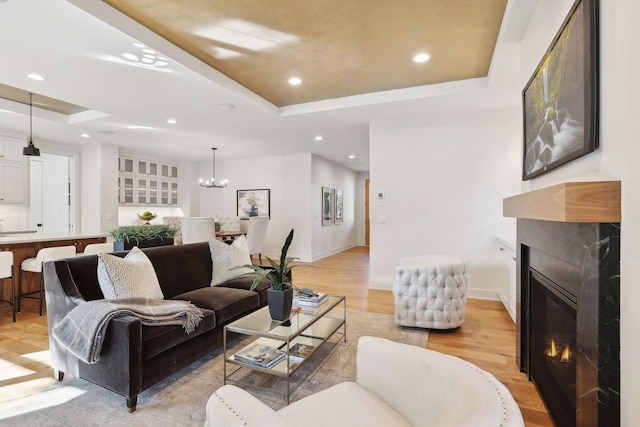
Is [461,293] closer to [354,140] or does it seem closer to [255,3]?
[255,3]

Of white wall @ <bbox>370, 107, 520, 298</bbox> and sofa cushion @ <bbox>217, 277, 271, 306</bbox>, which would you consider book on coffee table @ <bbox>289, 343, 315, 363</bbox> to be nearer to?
sofa cushion @ <bbox>217, 277, 271, 306</bbox>

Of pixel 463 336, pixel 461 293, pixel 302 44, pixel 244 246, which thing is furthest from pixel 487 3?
pixel 244 246

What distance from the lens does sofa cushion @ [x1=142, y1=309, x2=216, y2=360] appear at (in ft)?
6.33

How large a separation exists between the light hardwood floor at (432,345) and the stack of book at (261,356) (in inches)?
29.6

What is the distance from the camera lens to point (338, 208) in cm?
882

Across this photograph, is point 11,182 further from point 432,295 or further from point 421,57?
point 432,295

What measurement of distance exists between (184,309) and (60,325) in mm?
737

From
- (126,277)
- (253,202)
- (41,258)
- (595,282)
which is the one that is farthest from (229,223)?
(595,282)

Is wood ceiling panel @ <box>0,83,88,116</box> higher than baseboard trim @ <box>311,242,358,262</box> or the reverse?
higher

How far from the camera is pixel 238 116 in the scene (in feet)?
14.8

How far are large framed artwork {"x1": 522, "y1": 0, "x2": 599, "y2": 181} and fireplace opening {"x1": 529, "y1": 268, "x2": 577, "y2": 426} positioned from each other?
0.67 metres

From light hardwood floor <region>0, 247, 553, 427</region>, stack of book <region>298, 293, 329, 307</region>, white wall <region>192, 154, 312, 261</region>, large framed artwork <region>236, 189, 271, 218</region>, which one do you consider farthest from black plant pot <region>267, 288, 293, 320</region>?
large framed artwork <region>236, 189, 271, 218</region>

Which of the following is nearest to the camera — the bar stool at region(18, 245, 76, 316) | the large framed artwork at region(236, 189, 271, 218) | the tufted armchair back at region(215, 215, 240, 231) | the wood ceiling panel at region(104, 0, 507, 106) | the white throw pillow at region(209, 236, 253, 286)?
the wood ceiling panel at region(104, 0, 507, 106)

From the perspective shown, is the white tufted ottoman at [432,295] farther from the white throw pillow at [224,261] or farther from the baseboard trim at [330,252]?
the baseboard trim at [330,252]
